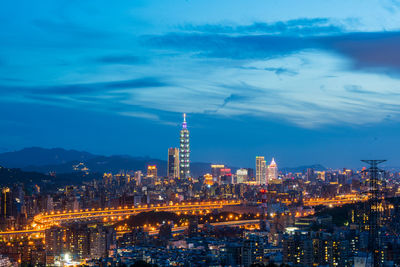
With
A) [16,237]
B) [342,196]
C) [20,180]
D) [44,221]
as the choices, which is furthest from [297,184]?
[16,237]

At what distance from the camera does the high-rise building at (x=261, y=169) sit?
100688 mm

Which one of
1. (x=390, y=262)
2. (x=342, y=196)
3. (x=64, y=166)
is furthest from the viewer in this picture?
(x=64, y=166)

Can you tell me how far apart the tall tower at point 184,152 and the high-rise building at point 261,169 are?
1954cm

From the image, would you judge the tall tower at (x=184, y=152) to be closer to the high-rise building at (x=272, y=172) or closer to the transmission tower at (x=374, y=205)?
the high-rise building at (x=272, y=172)

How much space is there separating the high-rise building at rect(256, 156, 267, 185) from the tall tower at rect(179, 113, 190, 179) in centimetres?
1954

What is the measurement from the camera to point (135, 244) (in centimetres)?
2580

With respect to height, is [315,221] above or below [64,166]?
below

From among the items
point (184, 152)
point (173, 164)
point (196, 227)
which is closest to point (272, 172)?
point (173, 164)

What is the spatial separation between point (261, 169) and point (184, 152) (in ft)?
80.2

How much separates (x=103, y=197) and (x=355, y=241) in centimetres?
2950

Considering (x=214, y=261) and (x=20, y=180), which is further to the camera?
(x=20, y=180)

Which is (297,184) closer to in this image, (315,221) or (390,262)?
(315,221)

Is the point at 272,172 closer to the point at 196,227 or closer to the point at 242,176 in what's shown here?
the point at 242,176

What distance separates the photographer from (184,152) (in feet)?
264
